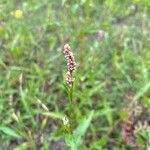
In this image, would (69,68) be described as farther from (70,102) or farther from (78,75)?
(78,75)

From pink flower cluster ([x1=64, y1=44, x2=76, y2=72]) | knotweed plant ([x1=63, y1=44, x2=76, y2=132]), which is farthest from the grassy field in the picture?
pink flower cluster ([x1=64, y1=44, x2=76, y2=72])

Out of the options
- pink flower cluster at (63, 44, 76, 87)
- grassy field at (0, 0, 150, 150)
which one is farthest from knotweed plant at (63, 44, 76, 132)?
grassy field at (0, 0, 150, 150)

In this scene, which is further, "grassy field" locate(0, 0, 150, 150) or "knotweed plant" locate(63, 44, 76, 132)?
"grassy field" locate(0, 0, 150, 150)

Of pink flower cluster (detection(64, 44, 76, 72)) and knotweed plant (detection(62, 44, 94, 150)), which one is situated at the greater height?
pink flower cluster (detection(64, 44, 76, 72))

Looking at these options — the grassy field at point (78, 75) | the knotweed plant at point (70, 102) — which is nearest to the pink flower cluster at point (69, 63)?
the knotweed plant at point (70, 102)

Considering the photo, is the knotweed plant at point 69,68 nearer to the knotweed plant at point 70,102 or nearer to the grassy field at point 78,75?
the knotweed plant at point 70,102

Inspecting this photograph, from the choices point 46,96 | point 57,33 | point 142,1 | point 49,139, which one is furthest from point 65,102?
point 142,1

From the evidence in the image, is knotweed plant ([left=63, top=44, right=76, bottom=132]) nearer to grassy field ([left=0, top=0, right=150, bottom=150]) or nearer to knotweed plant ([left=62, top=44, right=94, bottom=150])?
knotweed plant ([left=62, top=44, right=94, bottom=150])

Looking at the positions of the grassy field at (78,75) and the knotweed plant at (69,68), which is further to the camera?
the grassy field at (78,75)

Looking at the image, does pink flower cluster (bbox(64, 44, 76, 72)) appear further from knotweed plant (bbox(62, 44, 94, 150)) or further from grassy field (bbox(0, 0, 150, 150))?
grassy field (bbox(0, 0, 150, 150))
